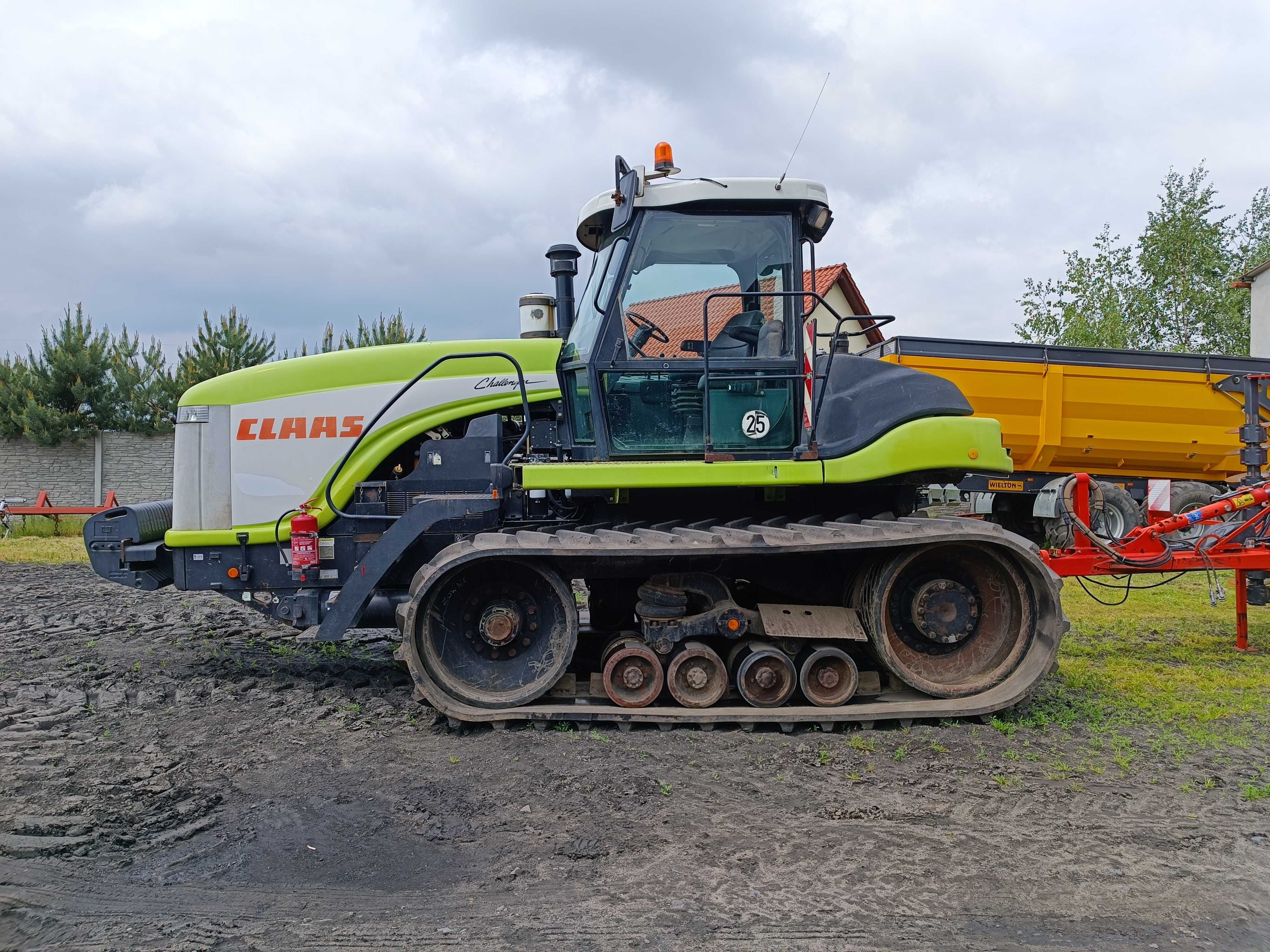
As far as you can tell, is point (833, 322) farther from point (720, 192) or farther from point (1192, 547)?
point (720, 192)

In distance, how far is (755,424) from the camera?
5211 millimetres

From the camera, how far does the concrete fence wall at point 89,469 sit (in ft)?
67.8

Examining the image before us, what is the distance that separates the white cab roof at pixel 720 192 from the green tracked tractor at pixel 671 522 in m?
0.01

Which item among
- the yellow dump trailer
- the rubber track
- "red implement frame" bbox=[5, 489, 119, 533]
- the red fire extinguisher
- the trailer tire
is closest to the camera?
the rubber track

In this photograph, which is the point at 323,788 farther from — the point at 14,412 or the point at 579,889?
the point at 14,412

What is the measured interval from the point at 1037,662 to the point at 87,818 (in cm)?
470

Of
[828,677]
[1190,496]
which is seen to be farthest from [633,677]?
[1190,496]

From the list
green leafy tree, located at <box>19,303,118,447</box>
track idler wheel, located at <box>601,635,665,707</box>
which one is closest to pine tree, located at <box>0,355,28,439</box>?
green leafy tree, located at <box>19,303,118,447</box>

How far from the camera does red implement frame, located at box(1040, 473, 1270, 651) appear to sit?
655 centimetres

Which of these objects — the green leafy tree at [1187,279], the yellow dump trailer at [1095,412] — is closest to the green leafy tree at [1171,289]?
the green leafy tree at [1187,279]

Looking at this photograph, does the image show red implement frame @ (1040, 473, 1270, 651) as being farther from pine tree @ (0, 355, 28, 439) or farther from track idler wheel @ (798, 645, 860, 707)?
pine tree @ (0, 355, 28, 439)

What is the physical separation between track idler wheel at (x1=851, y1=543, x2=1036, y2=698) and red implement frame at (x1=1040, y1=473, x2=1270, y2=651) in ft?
4.29

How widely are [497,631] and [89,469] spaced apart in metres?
19.8

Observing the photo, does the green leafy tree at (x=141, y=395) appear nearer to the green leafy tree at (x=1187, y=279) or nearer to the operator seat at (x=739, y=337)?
the operator seat at (x=739, y=337)
